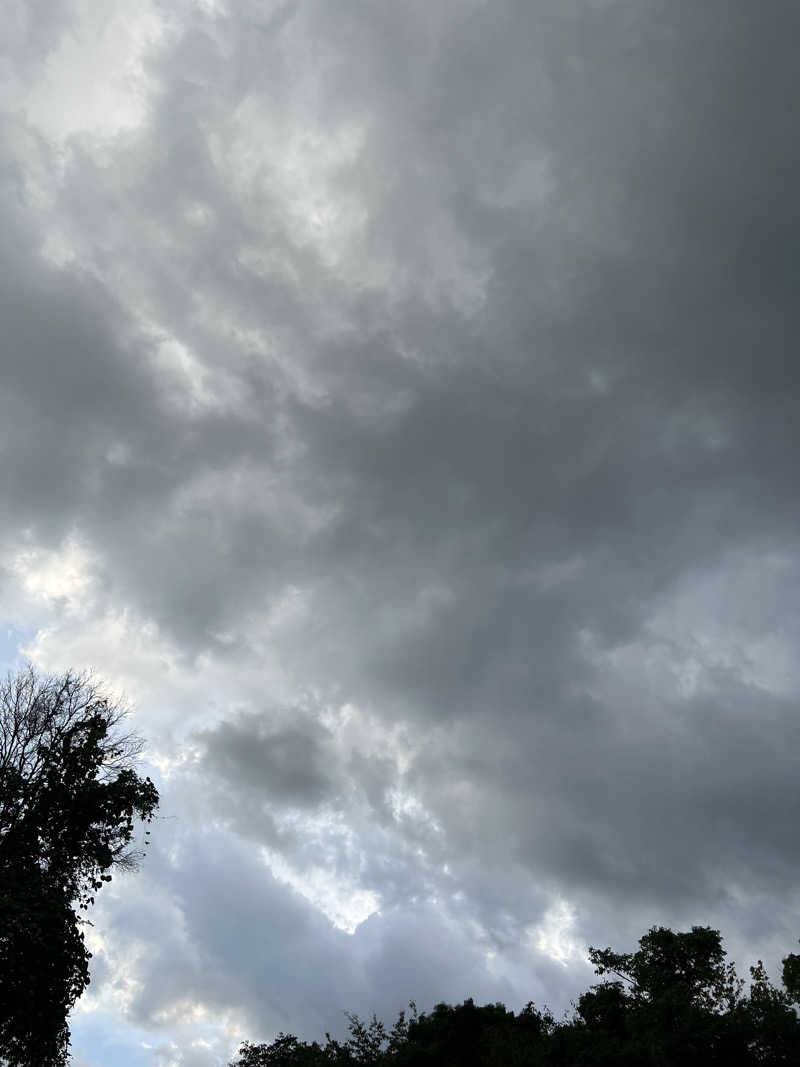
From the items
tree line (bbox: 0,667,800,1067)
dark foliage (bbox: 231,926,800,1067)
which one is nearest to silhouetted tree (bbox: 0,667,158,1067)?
tree line (bbox: 0,667,800,1067)

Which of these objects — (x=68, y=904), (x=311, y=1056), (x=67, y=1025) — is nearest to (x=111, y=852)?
(x=68, y=904)

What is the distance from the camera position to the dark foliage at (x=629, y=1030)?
39250 millimetres

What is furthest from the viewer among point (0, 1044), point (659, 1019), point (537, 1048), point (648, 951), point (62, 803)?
point (648, 951)

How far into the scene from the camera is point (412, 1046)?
5588 centimetres

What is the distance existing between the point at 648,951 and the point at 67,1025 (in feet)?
210

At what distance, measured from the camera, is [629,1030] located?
48156 mm

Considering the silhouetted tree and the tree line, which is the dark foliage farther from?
the silhouetted tree

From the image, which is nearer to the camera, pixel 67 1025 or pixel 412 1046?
pixel 67 1025

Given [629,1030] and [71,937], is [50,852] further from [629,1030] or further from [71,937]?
[629,1030]

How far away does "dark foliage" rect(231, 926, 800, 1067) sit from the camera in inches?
1545

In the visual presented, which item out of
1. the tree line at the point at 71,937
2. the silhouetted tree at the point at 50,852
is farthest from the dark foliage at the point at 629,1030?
the silhouetted tree at the point at 50,852

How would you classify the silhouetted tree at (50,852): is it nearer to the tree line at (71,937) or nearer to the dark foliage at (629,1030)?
the tree line at (71,937)

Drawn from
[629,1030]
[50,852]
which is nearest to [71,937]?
[50,852]

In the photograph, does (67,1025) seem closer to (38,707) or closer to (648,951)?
(38,707)
